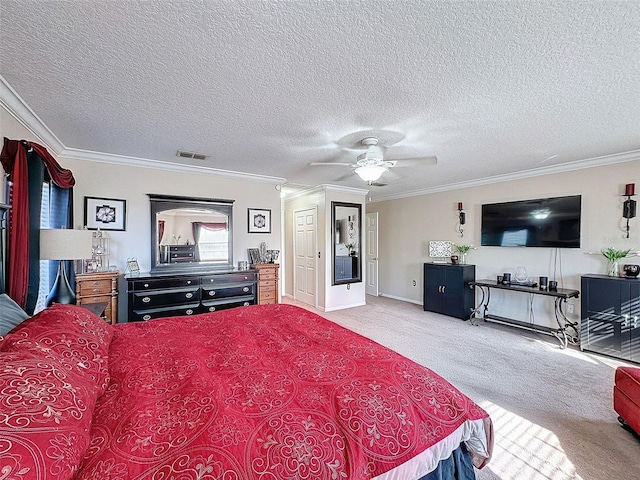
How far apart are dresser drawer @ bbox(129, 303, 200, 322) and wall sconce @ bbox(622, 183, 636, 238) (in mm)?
5646

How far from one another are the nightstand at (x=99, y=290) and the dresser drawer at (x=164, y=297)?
23 cm

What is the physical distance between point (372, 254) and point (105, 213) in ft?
18.4

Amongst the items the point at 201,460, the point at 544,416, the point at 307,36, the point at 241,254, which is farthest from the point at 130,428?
the point at 241,254

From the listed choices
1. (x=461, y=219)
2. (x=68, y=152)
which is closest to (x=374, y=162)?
(x=461, y=219)

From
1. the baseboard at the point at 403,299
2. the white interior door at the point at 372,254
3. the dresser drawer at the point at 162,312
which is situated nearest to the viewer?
the dresser drawer at the point at 162,312

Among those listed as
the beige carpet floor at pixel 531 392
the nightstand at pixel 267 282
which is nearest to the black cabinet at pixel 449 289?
the beige carpet floor at pixel 531 392

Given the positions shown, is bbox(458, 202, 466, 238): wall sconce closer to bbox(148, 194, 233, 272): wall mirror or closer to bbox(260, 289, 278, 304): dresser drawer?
bbox(260, 289, 278, 304): dresser drawer

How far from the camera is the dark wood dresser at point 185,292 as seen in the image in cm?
345

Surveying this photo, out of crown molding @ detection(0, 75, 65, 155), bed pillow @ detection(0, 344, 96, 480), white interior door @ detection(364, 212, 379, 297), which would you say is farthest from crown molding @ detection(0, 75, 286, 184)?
white interior door @ detection(364, 212, 379, 297)

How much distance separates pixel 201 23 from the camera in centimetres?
146

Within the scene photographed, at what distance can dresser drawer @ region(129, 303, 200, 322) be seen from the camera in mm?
3436

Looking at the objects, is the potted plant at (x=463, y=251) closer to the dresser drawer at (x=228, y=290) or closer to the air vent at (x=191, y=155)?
the dresser drawer at (x=228, y=290)

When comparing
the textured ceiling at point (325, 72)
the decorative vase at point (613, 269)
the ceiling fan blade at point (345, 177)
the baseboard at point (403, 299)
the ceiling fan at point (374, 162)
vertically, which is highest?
the textured ceiling at point (325, 72)

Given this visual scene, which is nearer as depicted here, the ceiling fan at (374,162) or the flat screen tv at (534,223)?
the ceiling fan at (374,162)
